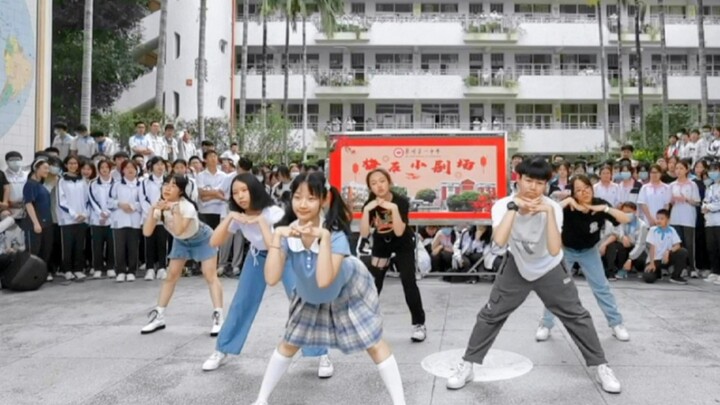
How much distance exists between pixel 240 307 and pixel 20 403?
64.0 inches

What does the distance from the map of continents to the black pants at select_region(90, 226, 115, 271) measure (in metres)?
3.17

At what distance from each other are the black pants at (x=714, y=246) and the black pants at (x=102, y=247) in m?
9.49

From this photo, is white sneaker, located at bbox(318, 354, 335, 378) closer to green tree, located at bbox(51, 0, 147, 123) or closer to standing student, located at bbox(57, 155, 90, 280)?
standing student, located at bbox(57, 155, 90, 280)

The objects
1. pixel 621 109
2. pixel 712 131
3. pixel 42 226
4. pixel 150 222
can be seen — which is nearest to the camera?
pixel 150 222

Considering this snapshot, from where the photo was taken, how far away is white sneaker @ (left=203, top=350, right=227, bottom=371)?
507 cm

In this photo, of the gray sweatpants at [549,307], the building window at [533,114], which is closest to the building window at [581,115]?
the building window at [533,114]

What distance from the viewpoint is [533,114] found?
35000mm

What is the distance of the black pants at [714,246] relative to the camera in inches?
401

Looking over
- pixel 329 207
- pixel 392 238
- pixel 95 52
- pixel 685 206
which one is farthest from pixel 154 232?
pixel 95 52

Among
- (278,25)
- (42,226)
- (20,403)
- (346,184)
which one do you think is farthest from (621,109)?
(20,403)

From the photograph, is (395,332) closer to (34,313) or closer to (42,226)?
(34,313)

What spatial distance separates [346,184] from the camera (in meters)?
10.3

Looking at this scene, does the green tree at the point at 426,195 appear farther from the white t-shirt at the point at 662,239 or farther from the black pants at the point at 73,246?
the black pants at the point at 73,246

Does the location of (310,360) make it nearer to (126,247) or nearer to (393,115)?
(126,247)
